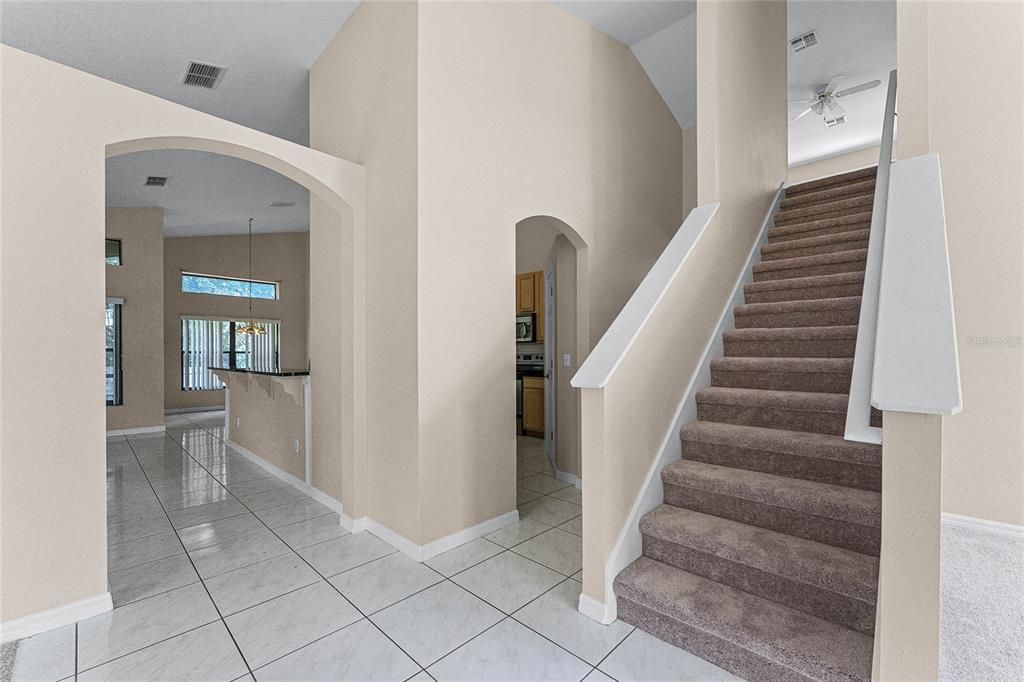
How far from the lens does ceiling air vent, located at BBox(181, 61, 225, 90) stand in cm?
383

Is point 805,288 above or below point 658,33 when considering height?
below

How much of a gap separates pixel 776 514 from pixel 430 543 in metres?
1.87

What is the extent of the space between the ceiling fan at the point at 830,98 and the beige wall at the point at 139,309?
8798 millimetres

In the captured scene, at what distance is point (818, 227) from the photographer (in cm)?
370

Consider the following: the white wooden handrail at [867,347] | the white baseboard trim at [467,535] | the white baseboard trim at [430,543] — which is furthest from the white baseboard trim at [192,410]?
the white wooden handrail at [867,347]

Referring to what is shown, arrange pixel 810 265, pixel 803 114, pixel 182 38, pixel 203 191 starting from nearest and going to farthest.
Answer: pixel 810 265 < pixel 182 38 < pixel 803 114 < pixel 203 191

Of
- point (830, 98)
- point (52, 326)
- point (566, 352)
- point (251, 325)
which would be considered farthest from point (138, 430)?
point (830, 98)

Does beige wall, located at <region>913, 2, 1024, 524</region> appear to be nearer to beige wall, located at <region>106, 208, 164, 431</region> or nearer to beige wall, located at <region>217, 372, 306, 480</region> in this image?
beige wall, located at <region>217, 372, 306, 480</region>

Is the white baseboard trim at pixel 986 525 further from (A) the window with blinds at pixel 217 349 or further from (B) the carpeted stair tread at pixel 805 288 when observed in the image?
(A) the window with blinds at pixel 217 349

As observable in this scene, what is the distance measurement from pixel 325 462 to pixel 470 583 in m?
1.79

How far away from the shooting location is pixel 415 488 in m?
2.81

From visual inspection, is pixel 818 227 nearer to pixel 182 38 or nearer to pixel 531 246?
pixel 531 246

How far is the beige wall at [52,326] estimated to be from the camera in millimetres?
2016

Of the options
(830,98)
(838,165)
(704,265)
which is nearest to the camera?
(704,265)
